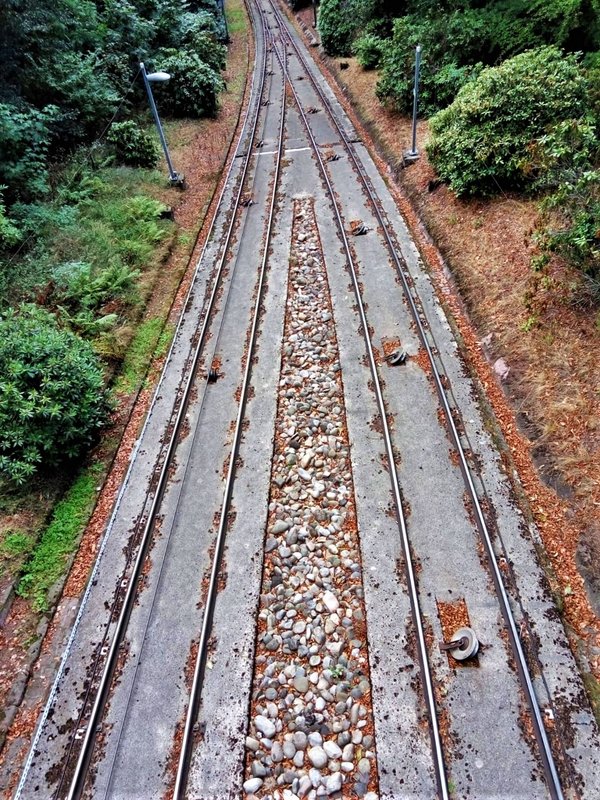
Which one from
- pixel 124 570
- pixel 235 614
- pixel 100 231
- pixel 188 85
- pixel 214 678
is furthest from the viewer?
pixel 188 85

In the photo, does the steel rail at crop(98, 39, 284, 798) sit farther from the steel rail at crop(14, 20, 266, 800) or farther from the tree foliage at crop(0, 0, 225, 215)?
the tree foliage at crop(0, 0, 225, 215)

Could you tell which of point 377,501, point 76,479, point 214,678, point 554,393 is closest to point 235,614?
point 214,678

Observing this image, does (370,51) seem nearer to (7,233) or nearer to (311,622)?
(7,233)

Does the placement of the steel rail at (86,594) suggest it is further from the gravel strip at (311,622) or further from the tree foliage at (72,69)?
the tree foliage at (72,69)

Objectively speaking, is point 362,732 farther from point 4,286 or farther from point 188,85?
point 188,85

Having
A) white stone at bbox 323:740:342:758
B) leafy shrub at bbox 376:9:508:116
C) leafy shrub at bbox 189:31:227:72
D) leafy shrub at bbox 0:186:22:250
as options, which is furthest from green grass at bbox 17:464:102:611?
leafy shrub at bbox 189:31:227:72

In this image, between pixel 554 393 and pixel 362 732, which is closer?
pixel 362 732
